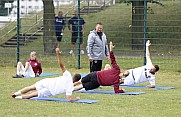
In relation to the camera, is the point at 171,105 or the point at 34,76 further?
the point at 34,76

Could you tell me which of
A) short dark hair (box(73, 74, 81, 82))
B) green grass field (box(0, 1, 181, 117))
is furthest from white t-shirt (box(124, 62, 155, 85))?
short dark hair (box(73, 74, 81, 82))

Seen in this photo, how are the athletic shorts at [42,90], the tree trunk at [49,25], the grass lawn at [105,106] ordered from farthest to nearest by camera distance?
the tree trunk at [49,25]
the athletic shorts at [42,90]
the grass lawn at [105,106]

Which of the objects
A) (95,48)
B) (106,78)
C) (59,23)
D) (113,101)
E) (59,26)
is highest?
(59,23)

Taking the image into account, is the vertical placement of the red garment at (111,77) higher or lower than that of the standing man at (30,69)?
higher

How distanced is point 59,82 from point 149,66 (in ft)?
12.2

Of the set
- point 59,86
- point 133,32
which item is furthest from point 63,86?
point 133,32

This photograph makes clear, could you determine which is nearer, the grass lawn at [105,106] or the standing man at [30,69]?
the grass lawn at [105,106]

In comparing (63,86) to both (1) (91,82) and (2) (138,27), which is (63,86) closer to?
(1) (91,82)

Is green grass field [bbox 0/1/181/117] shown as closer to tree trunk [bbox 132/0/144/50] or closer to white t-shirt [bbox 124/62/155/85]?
white t-shirt [bbox 124/62/155/85]

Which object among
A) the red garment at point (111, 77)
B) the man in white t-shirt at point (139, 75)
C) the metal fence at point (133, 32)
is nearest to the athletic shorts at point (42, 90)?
the red garment at point (111, 77)

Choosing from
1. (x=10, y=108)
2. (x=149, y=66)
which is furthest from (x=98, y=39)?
(x=10, y=108)

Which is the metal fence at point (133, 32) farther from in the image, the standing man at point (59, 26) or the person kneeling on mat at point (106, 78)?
the person kneeling on mat at point (106, 78)

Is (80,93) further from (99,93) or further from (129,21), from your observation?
(129,21)

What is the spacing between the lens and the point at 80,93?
1627cm
